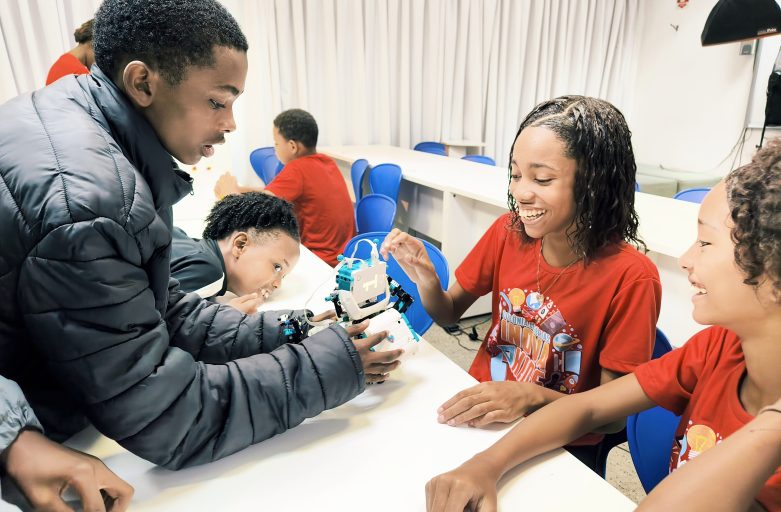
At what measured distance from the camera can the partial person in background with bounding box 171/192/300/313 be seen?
1.29 m

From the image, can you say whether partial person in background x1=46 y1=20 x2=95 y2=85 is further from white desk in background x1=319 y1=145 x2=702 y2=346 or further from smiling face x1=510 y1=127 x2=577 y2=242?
smiling face x1=510 y1=127 x2=577 y2=242

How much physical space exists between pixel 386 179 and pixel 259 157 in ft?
5.09

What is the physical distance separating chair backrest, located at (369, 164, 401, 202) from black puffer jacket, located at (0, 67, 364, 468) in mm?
2282

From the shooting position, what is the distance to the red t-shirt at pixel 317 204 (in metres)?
2.62

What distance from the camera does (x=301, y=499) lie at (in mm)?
656

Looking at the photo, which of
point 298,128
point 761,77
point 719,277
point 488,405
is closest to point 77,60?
point 298,128

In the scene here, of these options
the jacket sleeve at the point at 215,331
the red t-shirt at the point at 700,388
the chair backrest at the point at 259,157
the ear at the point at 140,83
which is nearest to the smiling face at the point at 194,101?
the ear at the point at 140,83

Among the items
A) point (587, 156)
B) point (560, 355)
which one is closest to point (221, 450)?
point (560, 355)

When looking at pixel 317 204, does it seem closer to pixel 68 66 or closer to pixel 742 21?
pixel 68 66

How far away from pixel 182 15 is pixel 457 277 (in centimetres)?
96

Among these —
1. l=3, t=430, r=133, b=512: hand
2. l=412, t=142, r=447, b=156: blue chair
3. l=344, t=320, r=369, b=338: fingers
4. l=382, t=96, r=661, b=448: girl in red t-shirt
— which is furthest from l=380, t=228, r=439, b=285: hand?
l=412, t=142, r=447, b=156: blue chair

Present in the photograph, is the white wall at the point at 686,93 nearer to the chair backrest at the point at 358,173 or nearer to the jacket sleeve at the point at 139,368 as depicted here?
the chair backrest at the point at 358,173

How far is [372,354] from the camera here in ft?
2.78

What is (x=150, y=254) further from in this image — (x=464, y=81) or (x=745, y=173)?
(x=464, y=81)
